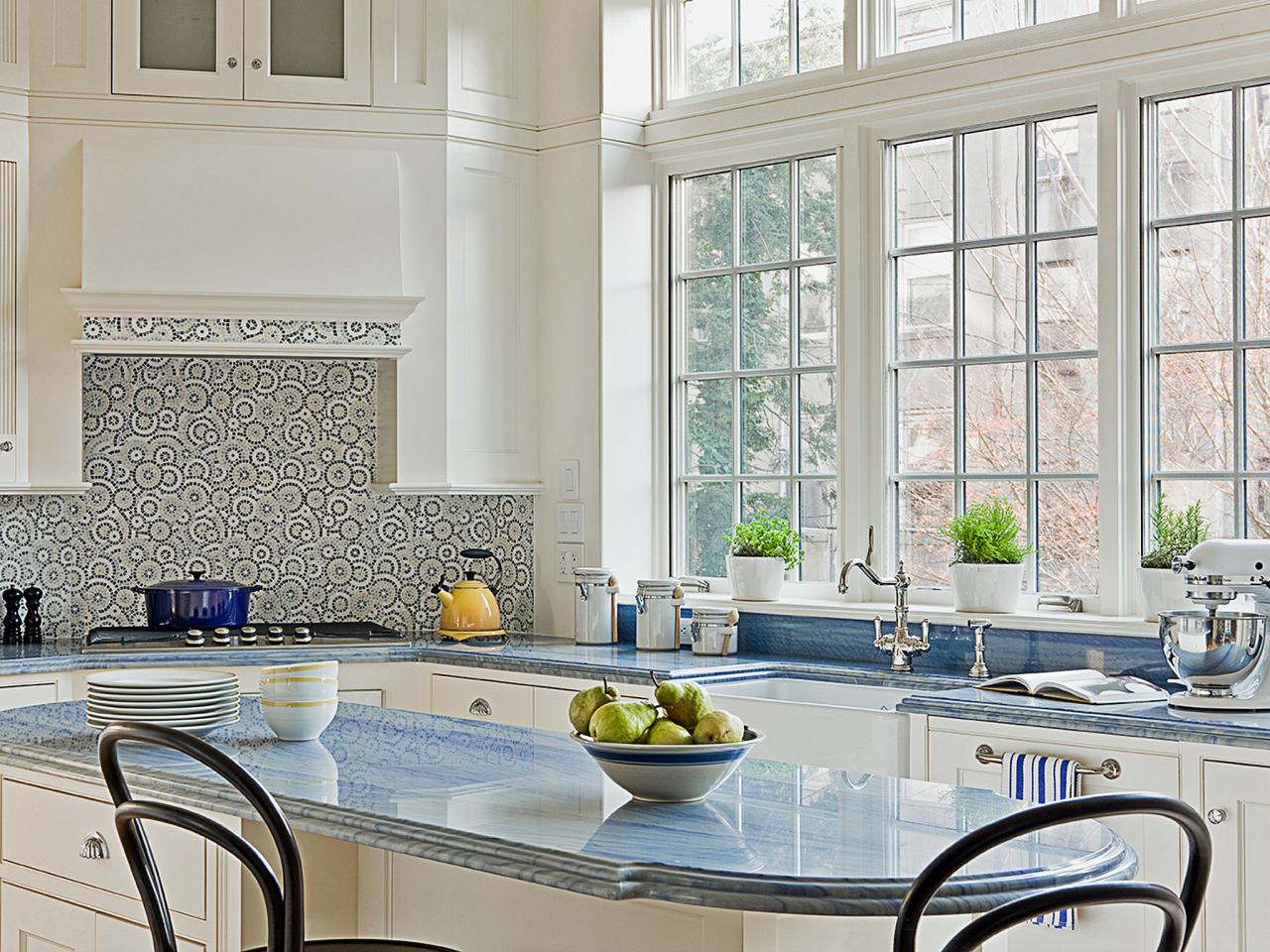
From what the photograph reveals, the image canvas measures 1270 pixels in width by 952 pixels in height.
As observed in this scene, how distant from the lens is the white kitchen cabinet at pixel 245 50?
4.50 metres

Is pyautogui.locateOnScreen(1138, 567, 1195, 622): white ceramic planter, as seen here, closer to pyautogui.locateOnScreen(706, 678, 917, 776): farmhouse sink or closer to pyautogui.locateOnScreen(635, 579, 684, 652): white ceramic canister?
pyautogui.locateOnScreen(706, 678, 917, 776): farmhouse sink

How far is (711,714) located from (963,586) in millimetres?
2137

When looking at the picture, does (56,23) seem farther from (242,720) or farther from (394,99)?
(242,720)

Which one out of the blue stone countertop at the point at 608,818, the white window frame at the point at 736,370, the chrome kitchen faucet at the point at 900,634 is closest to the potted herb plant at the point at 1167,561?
the chrome kitchen faucet at the point at 900,634

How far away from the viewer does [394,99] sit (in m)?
4.66

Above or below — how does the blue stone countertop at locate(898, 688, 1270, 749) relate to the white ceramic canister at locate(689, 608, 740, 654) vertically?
below

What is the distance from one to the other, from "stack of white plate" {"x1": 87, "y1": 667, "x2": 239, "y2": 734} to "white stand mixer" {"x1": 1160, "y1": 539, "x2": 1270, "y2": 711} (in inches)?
76.5

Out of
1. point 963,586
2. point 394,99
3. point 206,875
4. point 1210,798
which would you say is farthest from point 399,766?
point 394,99

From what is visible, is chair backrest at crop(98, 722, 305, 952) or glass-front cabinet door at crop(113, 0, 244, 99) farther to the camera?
glass-front cabinet door at crop(113, 0, 244, 99)

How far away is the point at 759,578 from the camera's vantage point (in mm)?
4387

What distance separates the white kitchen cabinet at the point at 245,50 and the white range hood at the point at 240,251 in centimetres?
19

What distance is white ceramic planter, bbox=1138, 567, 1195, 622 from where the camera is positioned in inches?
136

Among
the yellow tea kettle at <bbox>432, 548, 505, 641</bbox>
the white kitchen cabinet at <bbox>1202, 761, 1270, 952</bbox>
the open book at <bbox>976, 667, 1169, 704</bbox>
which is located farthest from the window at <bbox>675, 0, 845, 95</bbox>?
the white kitchen cabinet at <bbox>1202, 761, 1270, 952</bbox>

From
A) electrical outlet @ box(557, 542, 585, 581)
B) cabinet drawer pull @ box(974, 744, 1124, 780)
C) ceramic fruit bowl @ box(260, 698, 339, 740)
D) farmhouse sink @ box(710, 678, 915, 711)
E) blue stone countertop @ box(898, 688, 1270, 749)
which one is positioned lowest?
cabinet drawer pull @ box(974, 744, 1124, 780)
